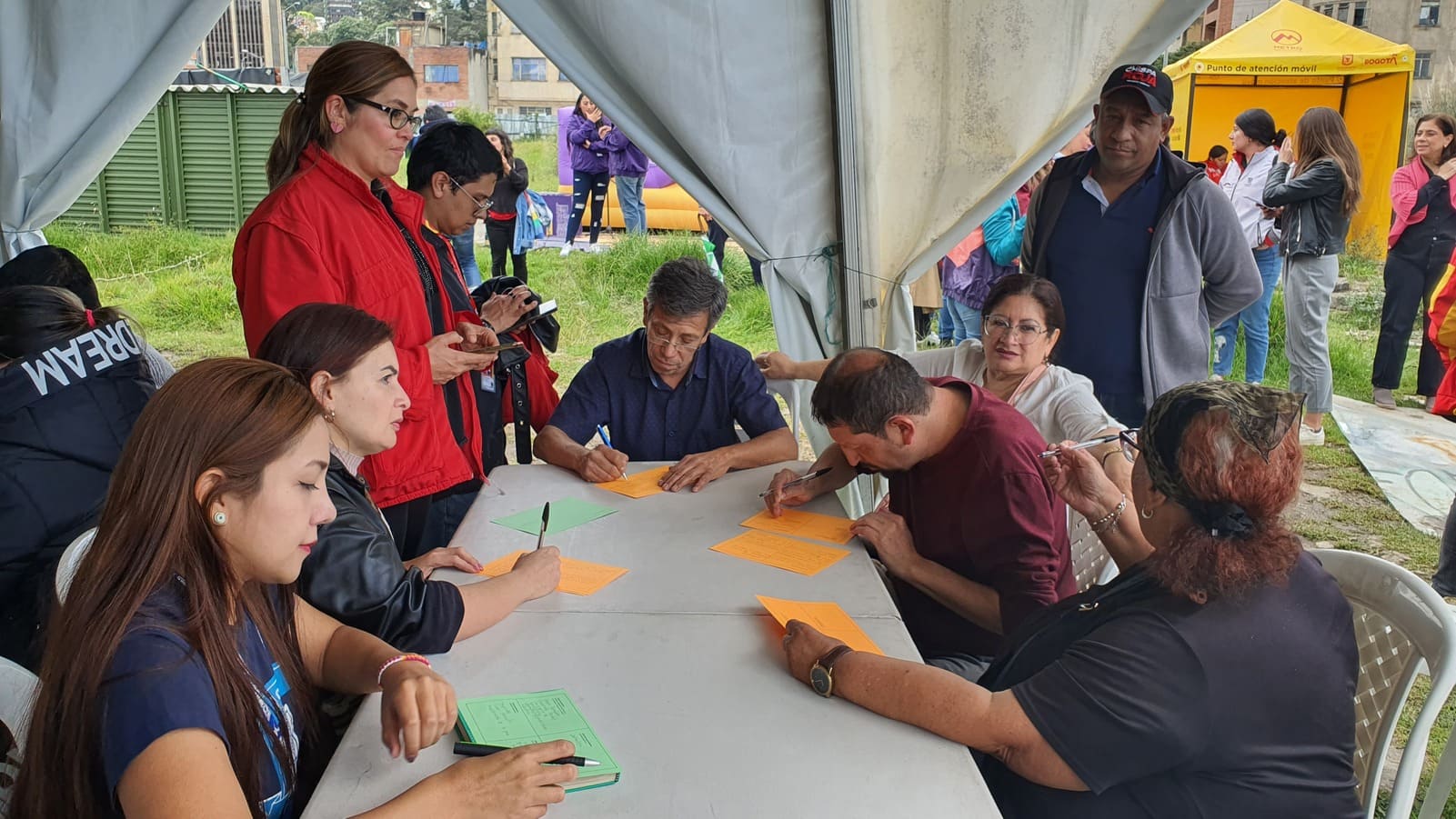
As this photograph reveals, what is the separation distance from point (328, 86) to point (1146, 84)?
7.11 ft

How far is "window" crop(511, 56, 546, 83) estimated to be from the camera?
28456mm

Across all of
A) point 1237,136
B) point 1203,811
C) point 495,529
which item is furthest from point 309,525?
point 1237,136

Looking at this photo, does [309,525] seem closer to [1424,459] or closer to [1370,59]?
[1424,459]

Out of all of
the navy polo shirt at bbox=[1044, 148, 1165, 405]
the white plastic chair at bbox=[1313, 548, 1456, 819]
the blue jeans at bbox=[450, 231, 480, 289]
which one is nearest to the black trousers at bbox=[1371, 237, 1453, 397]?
the navy polo shirt at bbox=[1044, 148, 1165, 405]

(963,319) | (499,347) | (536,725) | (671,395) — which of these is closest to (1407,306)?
(963,319)

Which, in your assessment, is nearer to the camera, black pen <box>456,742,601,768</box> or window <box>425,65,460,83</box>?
black pen <box>456,742,601,768</box>

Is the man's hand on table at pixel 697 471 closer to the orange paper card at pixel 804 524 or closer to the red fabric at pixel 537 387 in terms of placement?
the orange paper card at pixel 804 524

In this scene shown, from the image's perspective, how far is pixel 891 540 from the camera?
221 centimetres

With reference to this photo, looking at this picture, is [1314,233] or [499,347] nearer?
[499,347]

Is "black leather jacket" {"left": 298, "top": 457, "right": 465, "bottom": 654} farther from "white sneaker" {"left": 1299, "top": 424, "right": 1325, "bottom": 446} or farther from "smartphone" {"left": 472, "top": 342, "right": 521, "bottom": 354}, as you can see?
"white sneaker" {"left": 1299, "top": 424, "right": 1325, "bottom": 446}

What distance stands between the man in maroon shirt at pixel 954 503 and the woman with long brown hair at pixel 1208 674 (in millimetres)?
589

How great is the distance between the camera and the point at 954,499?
2.17 meters

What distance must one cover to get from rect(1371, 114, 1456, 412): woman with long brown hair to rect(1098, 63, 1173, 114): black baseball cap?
12.6 ft

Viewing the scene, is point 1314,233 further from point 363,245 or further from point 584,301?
point 584,301
